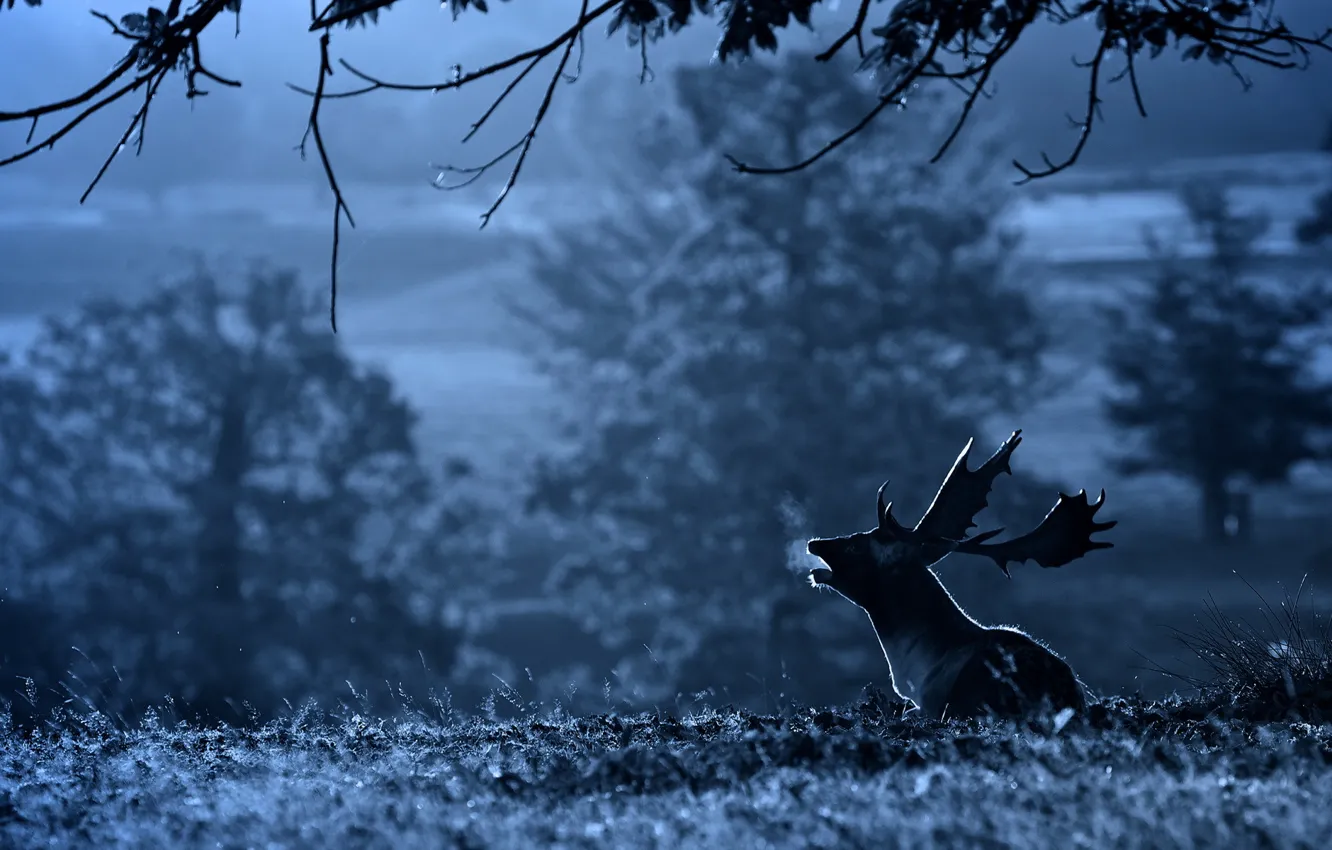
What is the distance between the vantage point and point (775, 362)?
2495cm

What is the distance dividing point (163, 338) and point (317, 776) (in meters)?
23.7

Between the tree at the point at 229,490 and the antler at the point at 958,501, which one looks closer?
the antler at the point at 958,501

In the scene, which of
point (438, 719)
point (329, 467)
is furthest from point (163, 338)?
point (438, 719)

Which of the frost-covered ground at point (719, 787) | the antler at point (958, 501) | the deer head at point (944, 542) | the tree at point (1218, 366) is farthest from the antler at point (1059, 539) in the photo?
the tree at point (1218, 366)

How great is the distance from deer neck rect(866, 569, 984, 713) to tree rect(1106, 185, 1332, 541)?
38.3m

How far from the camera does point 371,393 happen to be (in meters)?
28.0

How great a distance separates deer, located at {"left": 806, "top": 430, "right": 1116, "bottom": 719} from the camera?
7.02m

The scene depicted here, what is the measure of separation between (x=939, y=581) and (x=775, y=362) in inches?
702

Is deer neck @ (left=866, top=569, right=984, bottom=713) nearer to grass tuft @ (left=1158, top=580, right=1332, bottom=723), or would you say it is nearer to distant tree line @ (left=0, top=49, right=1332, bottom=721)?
grass tuft @ (left=1158, top=580, right=1332, bottom=723)

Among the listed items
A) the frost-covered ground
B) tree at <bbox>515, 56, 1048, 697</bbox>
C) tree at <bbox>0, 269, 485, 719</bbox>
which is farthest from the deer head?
tree at <bbox>0, 269, 485, 719</bbox>

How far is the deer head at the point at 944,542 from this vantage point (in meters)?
7.32

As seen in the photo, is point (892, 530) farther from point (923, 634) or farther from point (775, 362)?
point (775, 362)

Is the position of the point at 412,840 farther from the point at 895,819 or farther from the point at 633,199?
the point at 633,199

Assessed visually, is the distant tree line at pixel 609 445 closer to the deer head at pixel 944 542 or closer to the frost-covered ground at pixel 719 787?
the deer head at pixel 944 542
